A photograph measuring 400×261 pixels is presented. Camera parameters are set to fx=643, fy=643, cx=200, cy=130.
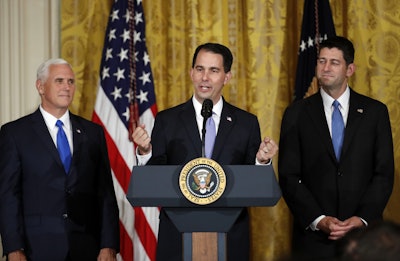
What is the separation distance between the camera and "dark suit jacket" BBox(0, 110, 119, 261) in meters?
3.32

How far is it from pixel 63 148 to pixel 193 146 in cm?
77

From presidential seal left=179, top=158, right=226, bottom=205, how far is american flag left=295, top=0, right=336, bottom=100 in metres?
2.19

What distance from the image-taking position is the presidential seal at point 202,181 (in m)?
2.51

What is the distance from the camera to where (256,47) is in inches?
190

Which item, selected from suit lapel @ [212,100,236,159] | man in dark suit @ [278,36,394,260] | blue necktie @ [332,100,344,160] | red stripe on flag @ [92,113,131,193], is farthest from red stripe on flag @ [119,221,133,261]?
blue necktie @ [332,100,344,160]

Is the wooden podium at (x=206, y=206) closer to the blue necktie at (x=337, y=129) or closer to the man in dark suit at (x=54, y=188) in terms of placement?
the man in dark suit at (x=54, y=188)

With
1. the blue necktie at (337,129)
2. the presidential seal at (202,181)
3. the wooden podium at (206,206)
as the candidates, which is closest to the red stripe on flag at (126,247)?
the blue necktie at (337,129)

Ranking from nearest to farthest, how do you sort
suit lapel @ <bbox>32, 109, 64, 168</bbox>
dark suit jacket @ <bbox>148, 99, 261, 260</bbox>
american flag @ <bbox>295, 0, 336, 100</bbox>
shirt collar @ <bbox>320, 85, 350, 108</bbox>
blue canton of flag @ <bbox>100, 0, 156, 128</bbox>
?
dark suit jacket @ <bbox>148, 99, 261, 260</bbox> < suit lapel @ <bbox>32, 109, 64, 168</bbox> < shirt collar @ <bbox>320, 85, 350, 108</bbox> < american flag @ <bbox>295, 0, 336, 100</bbox> < blue canton of flag @ <bbox>100, 0, 156, 128</bbox>

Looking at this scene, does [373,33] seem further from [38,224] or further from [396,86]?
[38,224]

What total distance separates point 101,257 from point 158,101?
164cm

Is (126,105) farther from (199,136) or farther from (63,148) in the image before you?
(199,136)

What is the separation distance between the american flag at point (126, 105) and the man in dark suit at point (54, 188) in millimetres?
987

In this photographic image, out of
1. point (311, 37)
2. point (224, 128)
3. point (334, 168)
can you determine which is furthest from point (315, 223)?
point (311, 37)

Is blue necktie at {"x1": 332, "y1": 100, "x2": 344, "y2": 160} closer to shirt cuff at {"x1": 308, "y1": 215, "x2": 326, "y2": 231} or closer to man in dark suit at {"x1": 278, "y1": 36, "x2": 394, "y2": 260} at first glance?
man in dark suit at {"x1": 278, "y1": 36, "x2": 394, "y2": 260}
